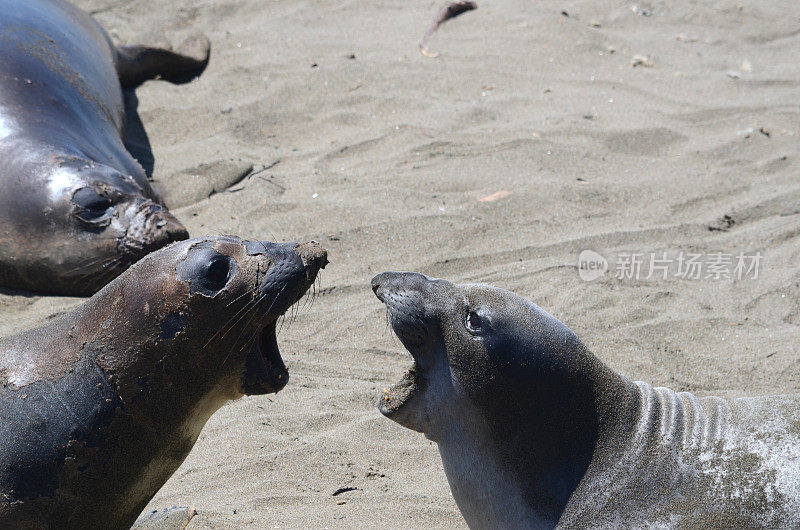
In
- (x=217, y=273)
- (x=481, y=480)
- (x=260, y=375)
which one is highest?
(x=217, y=273)

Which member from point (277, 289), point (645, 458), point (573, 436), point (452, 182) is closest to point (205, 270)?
point (277, 289)

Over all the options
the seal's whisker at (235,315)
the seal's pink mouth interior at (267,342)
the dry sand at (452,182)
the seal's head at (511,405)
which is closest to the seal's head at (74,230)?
the dry sand at (452,182)

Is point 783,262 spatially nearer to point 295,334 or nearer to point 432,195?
point 432,195

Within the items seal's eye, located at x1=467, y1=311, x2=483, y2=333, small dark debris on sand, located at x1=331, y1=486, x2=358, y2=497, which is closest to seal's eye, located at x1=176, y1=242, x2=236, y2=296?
seal's eye, located at x1=467, y1=311, x2=483, y2=333

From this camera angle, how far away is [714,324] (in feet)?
15.0

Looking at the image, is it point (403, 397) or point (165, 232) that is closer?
point (403, 397)

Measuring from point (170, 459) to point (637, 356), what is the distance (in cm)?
225

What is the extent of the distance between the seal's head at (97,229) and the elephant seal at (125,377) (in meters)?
1.79

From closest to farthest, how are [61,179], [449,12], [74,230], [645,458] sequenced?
[645,458] < [74,230] < [61,179] < [449,12]

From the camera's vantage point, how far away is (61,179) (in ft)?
16.5

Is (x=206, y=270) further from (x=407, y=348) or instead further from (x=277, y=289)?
(x=407, y=348)

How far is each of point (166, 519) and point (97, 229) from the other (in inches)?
83.1

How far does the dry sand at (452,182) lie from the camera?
3.83m

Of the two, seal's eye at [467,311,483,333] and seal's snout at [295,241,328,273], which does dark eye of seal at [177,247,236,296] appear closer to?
seal's snout at [295,241,328,273]
